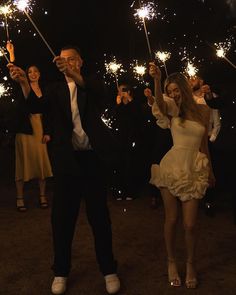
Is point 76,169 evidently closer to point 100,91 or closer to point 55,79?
point 100,91

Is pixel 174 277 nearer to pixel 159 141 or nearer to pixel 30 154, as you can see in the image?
pixel 159 141

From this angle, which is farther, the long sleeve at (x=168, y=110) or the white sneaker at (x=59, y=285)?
the long sleeve at (x=168, y=110)

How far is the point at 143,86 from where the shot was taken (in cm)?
1052

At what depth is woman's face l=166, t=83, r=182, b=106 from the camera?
187 inches

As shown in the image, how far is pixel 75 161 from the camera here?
14.1 ft

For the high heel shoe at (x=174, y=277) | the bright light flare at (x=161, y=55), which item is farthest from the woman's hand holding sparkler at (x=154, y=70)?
the bright light flare at (x=161, y=55)

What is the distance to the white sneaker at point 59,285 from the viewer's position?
4.38m

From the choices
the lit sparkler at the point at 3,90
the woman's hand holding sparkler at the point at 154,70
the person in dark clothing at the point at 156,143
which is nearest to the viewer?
the woman's hand holding sparkler at the point at 154,70

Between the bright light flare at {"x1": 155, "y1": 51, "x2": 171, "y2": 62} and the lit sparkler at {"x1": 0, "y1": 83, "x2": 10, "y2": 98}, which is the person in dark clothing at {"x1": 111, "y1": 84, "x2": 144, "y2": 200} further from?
the lit sparkler at {"x1": 0, "y1": 83, "x2": 10, "y2": 98}

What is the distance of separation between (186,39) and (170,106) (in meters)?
6.14

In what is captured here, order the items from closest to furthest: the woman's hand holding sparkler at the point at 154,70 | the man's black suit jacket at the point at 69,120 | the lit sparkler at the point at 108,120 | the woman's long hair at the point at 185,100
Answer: the man's black suit jacket at the point at 69,120 → the woman's hand holding sparkler at the point at 154,70 → the woman's long hair at the point at 185,100 → the lit sparkler at the point at 108,120

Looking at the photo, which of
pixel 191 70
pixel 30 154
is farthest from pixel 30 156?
pixel 191 70

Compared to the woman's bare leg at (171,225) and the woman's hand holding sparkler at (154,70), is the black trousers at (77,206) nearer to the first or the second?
the woman's bare leg at (171,225)

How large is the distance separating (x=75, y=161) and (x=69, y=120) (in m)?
0.37
